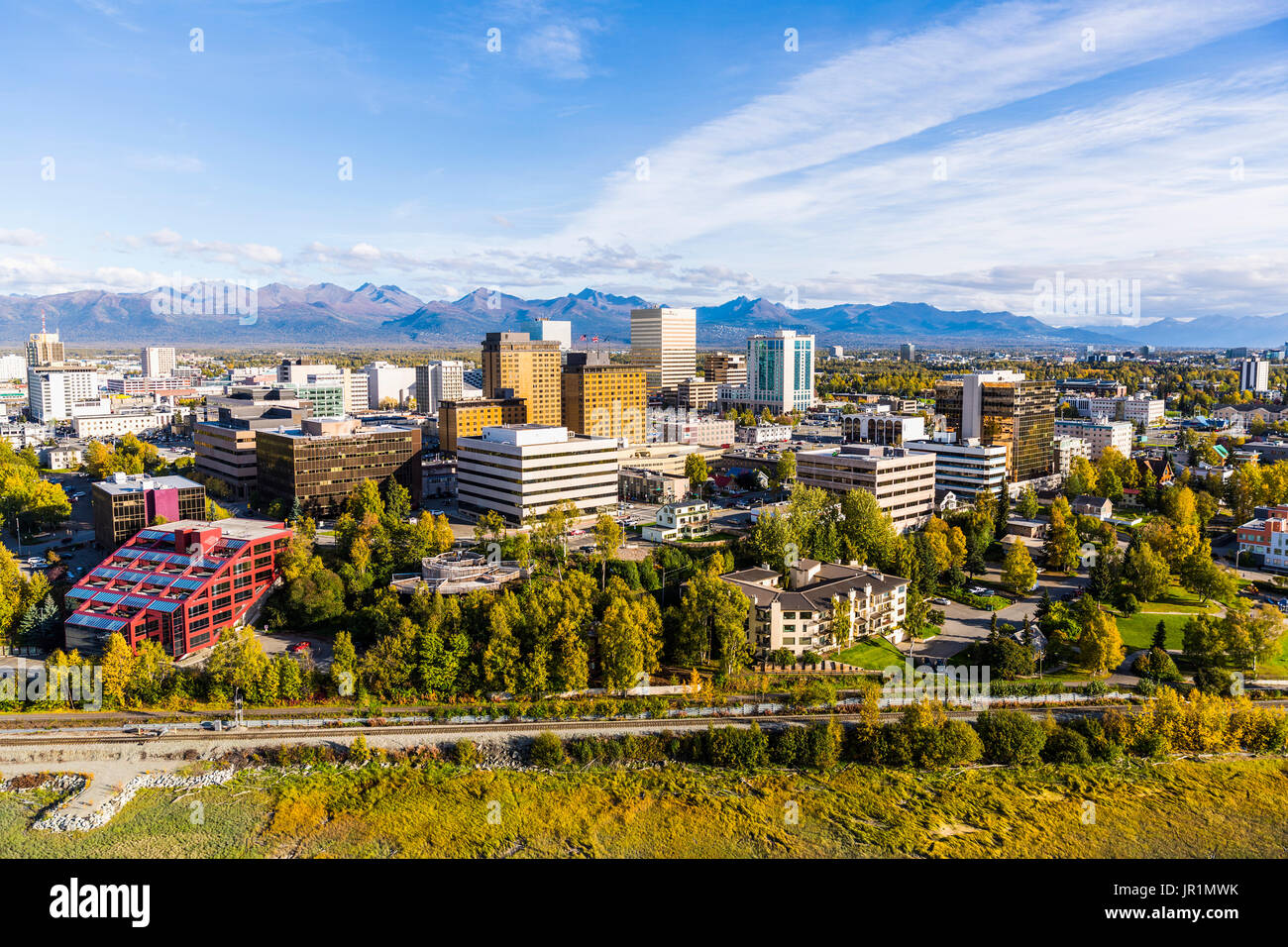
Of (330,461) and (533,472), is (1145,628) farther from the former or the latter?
(330,461)

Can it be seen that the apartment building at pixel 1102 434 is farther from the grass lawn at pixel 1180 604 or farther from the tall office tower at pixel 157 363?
the tall office tower at pixel 157 363

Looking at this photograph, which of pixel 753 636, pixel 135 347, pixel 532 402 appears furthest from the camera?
pixel 135 347

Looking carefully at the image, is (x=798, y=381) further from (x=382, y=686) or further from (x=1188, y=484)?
(x=382, y=686)

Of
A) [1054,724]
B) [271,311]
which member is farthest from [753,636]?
[271,311]

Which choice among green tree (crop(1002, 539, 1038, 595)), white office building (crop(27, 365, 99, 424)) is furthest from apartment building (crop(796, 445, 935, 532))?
white office building (crop(27, 365, 99, 424))

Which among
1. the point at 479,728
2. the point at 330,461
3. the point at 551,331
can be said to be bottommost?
the point at 479,728

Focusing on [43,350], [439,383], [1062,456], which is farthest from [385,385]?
[1062,456]

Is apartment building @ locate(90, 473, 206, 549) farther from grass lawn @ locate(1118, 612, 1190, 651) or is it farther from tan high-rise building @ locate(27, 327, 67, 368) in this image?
tan high-rise building @ locate(27, 327, 67, 368)
